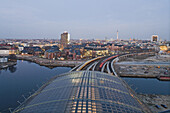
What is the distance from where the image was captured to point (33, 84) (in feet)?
157

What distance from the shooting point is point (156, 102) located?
104ft

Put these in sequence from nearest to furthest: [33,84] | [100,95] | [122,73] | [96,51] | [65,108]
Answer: [65,108] < [100,95] < [33,84] < [122,73] < [96,51]

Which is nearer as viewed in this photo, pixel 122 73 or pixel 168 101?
pixel 168 101

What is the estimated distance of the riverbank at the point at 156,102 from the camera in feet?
94.6

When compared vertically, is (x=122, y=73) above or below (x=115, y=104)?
below

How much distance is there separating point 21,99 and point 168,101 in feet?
124

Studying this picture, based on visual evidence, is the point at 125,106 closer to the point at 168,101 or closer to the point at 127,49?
the point at 168,101

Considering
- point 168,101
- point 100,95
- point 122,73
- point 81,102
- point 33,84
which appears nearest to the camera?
point 81,102

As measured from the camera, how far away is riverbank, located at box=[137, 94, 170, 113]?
2883 centimetres

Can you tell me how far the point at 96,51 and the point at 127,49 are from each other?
244 ft

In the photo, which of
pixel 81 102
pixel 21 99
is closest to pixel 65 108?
pixel 81 102

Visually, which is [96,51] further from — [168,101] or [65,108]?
[65,108]

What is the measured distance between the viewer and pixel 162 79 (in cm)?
5409

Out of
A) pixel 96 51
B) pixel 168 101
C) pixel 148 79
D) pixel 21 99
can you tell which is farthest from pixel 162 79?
pixel 96 51
